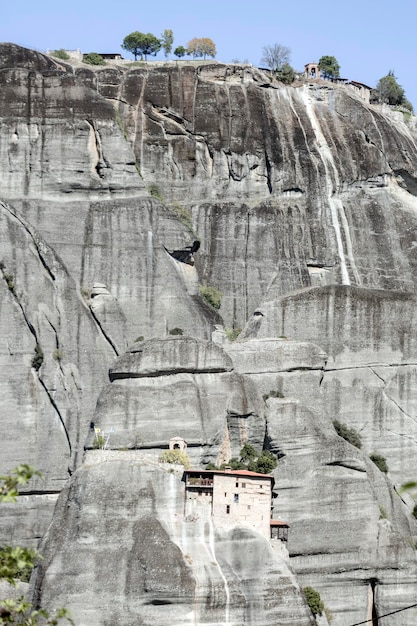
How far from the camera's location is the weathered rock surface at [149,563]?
50.7 metres

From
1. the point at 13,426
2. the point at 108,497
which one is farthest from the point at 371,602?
the point at 13,426

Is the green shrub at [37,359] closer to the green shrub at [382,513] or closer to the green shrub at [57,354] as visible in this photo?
the green shrub at [57,354]

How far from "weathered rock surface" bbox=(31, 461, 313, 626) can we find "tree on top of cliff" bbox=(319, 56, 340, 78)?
31000mm

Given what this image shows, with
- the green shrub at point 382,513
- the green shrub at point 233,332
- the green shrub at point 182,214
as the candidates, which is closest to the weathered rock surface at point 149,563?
the green shrub at point 382,513

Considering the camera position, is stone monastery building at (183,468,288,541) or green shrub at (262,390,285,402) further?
green shrub at (262,390,285,402)

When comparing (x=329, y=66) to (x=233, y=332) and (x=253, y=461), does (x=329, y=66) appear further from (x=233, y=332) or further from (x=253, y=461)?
(x=253, y=461)

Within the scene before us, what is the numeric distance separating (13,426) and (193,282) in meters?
10.6

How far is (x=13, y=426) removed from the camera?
60.5 metres

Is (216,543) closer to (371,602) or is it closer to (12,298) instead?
(371,602)

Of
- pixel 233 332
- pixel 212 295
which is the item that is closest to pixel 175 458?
pixel 233 332

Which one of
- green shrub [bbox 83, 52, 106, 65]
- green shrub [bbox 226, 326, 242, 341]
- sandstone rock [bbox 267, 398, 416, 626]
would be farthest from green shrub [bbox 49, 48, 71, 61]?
sandstone rock [bbox 267, 398, 416, 626]

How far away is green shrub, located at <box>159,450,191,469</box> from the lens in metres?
55.0

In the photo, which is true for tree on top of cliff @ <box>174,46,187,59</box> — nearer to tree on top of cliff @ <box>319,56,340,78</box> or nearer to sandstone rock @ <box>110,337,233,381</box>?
tree on top of cliff @ <box>319,56,340,78</box>

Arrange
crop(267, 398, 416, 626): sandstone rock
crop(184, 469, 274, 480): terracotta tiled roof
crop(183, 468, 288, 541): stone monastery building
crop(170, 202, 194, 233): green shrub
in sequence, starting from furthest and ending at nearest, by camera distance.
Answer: crop(170, 202, 194, 233): green shrub, crop(267, 398, 416, 626): sandstone rock, crop(184, 469, 274, 480): terracotta tiled roof, crop(183, 468, 288, 541): stone monastery building
